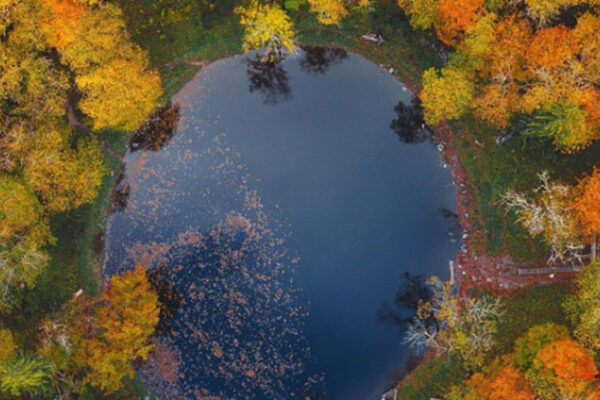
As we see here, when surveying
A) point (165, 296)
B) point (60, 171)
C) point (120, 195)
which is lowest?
point (165, 296)

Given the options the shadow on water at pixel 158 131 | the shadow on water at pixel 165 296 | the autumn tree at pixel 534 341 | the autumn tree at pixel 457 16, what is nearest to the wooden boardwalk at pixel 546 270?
the autumn tree at pixel 534 341

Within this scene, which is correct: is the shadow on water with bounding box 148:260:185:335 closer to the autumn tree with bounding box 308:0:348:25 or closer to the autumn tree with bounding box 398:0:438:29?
the autumn tree with bounding box 308:0:348:25

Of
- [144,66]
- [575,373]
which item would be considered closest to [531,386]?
[575,373]

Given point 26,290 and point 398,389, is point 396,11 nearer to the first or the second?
point 398,389

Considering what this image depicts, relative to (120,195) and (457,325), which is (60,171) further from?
(457,325)

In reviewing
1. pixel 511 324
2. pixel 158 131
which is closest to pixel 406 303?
pixel 511 324

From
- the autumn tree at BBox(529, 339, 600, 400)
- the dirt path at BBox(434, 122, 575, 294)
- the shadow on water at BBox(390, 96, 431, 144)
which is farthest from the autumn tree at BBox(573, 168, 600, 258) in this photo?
the shadow on water at BBox(390, 96, 431, 144)

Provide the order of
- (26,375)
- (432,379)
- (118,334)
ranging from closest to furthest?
(26,375) → (118,334) → (432,379)
